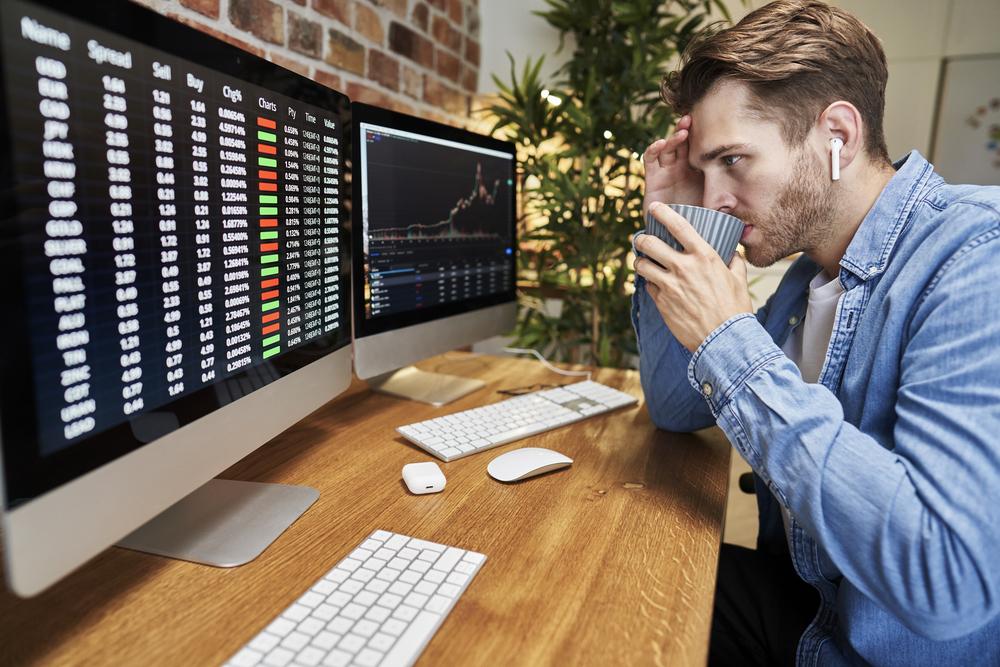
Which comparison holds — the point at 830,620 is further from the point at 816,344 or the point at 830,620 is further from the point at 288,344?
the point at 288,344

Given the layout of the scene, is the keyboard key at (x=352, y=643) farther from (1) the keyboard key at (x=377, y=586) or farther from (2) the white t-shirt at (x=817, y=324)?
(2) the white t-shirt at (x=817, y=324)

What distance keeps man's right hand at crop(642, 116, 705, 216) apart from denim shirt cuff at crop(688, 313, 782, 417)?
1.55 ft

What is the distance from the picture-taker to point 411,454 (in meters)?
0.94

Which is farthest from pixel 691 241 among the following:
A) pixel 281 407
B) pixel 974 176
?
pixel 974 176

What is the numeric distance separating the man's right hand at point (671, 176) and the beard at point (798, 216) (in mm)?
243

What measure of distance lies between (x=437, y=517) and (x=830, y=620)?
0.54 metres

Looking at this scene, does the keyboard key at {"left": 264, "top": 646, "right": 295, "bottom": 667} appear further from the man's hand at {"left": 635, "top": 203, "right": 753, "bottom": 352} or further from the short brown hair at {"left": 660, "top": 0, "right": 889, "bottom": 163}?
the short brown hair at {"left": 660, "top": 0, "right": 889, "bottom": 163}

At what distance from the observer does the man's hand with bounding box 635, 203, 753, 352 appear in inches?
31.6

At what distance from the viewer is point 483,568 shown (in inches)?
25.1

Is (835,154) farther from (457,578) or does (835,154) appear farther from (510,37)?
(510,37)

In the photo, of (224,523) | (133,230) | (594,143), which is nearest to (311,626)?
(224,523)

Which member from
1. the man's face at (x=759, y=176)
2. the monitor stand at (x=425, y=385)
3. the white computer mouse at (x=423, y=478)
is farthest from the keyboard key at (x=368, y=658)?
the man's face at (x=759, y=176)

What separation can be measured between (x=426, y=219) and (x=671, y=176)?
19.4 inches

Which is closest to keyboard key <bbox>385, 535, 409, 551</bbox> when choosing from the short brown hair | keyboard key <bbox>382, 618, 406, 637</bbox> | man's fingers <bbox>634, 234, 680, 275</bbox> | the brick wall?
keyboard key <bbox>382, 618, 406, 637</bbox>
